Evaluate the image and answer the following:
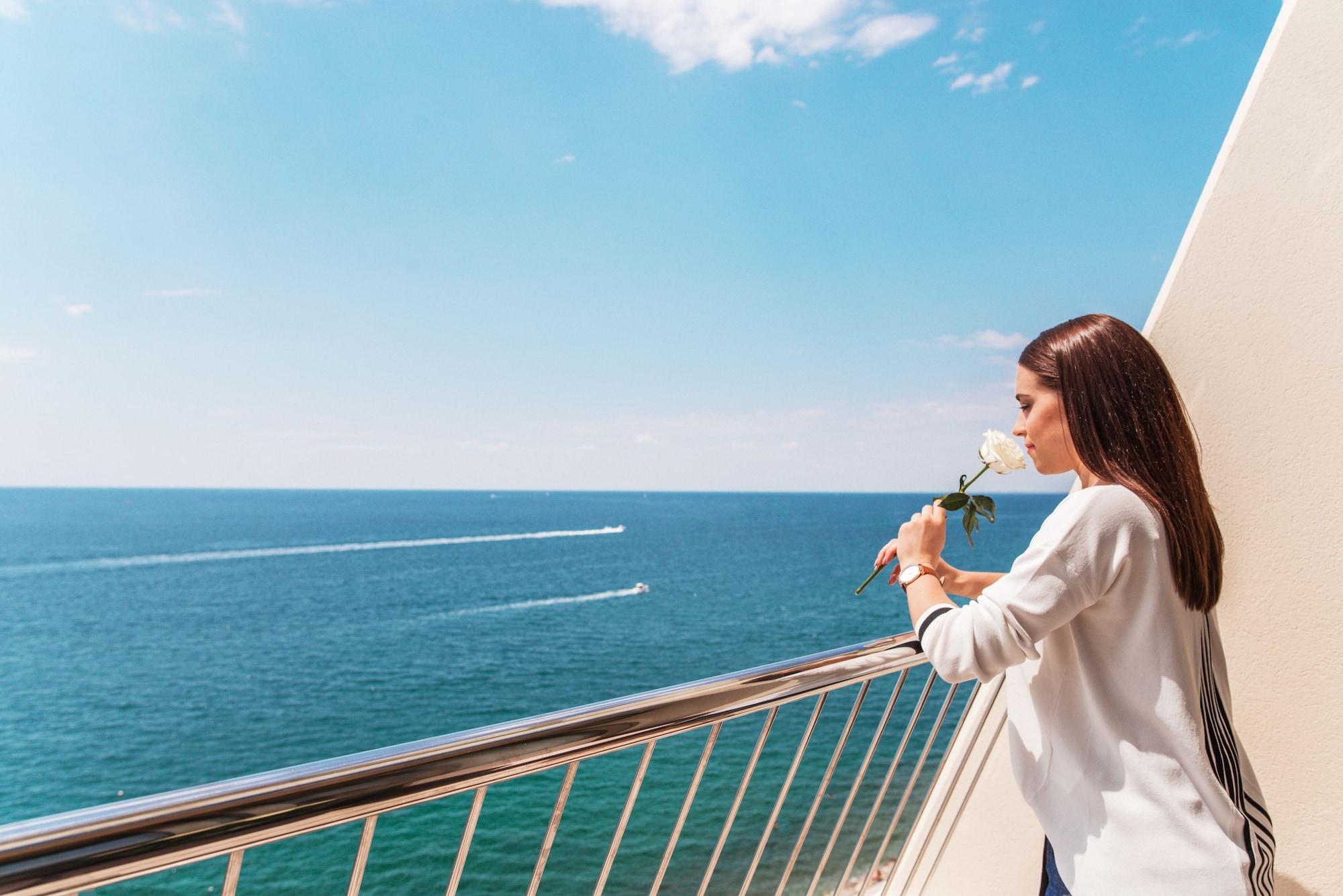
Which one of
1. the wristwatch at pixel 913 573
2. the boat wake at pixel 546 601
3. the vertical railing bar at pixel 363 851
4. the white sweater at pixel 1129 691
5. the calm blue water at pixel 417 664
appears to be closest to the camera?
the vertical railing bar at pixel 363 851

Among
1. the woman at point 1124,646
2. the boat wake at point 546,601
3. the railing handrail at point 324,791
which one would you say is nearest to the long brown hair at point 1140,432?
the woman at point 1124,646

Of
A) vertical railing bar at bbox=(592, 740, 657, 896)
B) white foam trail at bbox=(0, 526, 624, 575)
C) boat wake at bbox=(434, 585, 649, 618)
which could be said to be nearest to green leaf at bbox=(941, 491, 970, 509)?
vertical railing bar at bbox=(592, 740, 657, 896)

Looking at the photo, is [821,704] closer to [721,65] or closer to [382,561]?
[721,65]

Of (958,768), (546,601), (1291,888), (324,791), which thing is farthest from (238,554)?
(1291,888)

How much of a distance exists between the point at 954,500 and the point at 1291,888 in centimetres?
146

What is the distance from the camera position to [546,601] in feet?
147

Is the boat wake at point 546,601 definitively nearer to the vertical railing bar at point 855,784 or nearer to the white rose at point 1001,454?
the vertical railing bar at point 855,784

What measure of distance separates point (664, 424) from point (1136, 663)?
9679 cm

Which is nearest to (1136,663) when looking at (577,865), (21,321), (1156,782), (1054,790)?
(1156,782)

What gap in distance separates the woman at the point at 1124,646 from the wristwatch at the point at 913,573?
3.3 inches

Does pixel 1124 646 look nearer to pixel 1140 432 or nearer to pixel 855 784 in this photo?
pixel 1140 432

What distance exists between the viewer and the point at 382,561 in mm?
59094

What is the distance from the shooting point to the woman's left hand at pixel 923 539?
4.25ft

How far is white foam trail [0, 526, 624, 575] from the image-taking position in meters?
59.0
